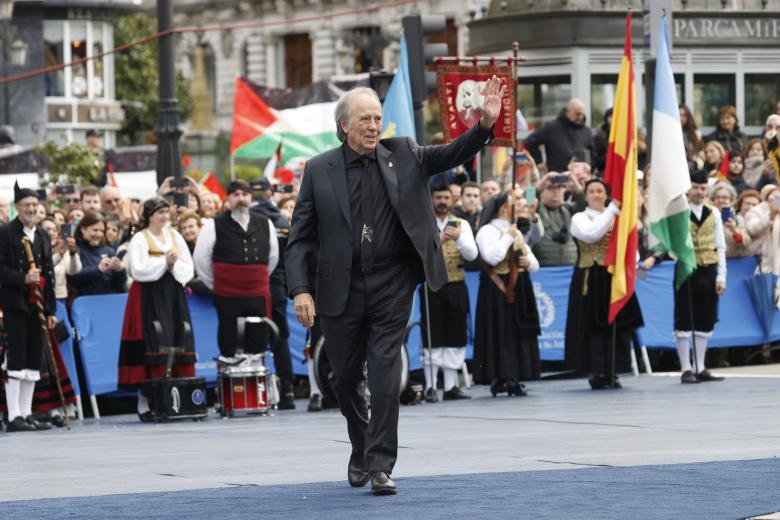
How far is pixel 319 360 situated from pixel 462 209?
2.98 m

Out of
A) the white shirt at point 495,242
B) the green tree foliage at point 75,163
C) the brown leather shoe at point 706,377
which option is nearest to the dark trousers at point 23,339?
the white shirt at point 495,242

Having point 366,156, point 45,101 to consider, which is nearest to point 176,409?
point 366,156

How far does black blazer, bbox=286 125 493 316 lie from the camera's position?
951cm

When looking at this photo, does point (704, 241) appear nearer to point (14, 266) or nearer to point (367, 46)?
point (14, 266)

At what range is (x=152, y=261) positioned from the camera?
52.7ft

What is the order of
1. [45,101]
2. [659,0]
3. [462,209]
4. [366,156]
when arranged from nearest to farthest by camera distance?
[366,156]
[462,209]
[659,0]
[45,101]

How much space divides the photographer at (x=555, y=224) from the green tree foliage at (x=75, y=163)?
960 inches

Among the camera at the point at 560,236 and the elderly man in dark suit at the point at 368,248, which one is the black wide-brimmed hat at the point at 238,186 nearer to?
the camera at the point at 560,236

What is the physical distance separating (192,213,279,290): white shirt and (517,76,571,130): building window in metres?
9.64

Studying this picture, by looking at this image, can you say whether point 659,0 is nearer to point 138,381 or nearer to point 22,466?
point 138,381

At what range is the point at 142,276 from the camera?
16.1m

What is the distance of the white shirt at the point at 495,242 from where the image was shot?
16.8 meters

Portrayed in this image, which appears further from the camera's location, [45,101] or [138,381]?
[45,101]

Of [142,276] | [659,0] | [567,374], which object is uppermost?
[659,0]
